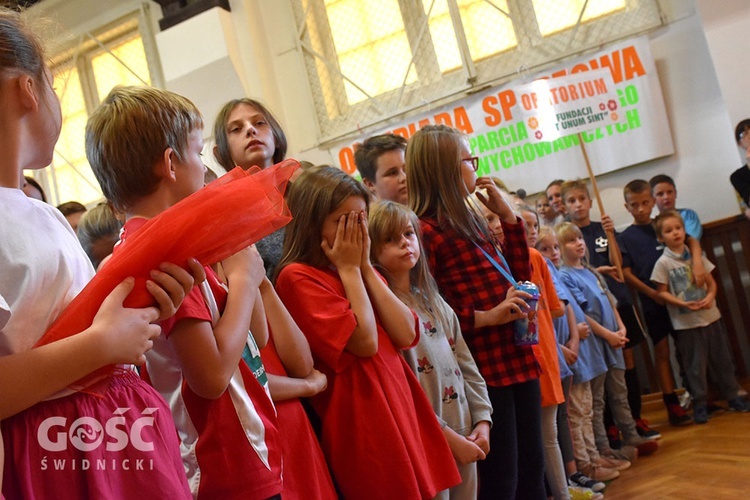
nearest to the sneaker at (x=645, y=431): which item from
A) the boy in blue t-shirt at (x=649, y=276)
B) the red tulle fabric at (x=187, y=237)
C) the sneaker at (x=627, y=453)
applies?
the sneaker at (x=627, y=453)

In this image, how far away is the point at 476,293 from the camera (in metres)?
2.38

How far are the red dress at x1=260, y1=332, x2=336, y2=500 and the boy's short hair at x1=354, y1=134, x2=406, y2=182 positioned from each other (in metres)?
1.21

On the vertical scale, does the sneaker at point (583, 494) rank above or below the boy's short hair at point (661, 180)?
below

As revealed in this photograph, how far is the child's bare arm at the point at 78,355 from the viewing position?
920mm

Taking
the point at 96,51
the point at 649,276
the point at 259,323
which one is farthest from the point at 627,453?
the point at 96,51

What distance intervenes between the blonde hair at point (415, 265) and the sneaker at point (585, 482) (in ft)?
5.02

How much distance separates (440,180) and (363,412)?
0.95 m

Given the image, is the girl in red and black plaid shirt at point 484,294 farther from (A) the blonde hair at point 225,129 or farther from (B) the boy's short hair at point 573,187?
(B) the boy's short hair at point 573,187

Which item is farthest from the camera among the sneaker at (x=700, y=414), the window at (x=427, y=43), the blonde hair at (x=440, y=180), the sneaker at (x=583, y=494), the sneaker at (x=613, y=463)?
the window at (x=427, y=43)

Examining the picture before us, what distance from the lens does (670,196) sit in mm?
5141

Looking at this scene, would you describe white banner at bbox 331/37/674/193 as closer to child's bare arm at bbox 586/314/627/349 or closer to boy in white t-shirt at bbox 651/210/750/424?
boy in white t-shirt at bbox 651/210/750/424

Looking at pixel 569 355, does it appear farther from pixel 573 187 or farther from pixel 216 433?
pixel 216 433

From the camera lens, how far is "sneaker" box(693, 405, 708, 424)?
14.4 feet

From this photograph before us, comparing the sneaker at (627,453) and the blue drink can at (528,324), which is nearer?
the blue drink can at (528,324)
